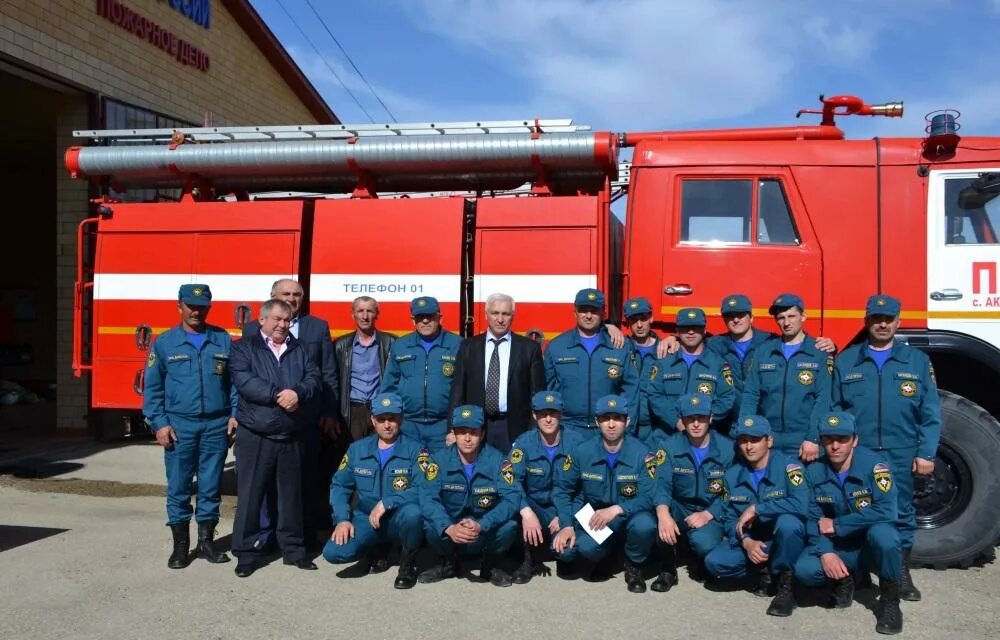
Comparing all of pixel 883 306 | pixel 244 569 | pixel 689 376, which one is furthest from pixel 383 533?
pixel 883 306

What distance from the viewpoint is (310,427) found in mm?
5258

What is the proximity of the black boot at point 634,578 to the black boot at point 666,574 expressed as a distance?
75mm

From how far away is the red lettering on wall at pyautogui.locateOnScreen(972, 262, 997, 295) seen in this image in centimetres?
502

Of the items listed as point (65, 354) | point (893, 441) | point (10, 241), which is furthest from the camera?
point (10, 241)

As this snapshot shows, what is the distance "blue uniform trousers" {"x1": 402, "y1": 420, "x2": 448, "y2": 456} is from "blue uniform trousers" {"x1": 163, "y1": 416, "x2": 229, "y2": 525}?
118 centimetres

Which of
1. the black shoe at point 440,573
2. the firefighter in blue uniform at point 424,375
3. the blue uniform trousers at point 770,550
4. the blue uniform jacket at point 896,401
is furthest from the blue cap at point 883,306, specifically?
the black shoe at point 440,573

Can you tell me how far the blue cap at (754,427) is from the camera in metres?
4.48

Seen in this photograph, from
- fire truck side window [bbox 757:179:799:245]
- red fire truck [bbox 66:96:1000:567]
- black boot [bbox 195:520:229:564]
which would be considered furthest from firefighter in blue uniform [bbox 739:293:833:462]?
black boot [bbox 195:520:229:564]

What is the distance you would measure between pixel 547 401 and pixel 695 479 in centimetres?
97

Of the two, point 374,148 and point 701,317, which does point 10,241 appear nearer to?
point 374,148

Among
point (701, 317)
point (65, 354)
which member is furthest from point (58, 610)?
point (65, 354)

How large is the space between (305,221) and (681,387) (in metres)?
3.03

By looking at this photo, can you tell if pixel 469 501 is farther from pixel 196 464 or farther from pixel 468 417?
pixel 196 464

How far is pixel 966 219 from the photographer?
516cm
